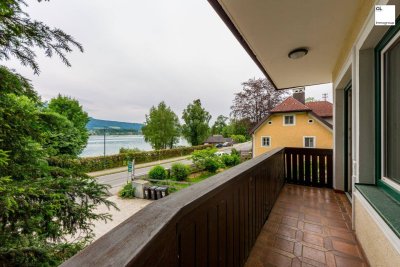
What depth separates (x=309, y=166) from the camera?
4.14 meters

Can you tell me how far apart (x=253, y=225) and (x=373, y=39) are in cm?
207

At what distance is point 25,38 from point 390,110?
122 inches

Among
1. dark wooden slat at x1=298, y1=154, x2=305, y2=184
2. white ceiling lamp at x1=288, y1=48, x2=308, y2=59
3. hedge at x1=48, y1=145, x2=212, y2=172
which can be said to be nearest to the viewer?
white ceiling lamp at x1=288, y1=48, x2=308, y2=59

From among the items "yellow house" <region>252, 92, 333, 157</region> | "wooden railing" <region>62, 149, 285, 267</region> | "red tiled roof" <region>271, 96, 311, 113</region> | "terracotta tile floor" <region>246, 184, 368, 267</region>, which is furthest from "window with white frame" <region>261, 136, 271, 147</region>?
"wooden railing" <region>62, 149, 285, 267</region>

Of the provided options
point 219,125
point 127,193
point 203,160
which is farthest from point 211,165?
point 219,125

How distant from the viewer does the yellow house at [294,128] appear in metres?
11.4

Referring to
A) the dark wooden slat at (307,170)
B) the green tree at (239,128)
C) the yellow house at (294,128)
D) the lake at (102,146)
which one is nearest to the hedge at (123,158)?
the lake at (102,146)

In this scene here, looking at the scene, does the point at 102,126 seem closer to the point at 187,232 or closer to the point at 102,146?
the point at 102,146

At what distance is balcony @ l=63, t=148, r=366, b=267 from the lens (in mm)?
505

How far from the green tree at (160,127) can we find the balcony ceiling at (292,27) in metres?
22.6

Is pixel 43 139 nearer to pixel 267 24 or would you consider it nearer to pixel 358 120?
pixel 267 24

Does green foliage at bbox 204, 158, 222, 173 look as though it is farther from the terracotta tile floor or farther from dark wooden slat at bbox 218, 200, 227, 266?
dark wooden slat at bbox 218, 200, 227, 266

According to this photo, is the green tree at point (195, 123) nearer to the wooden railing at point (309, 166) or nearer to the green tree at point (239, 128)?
the green tree at point (239, 128)

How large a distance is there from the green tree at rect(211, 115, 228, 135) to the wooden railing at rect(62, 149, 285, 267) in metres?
43.6
